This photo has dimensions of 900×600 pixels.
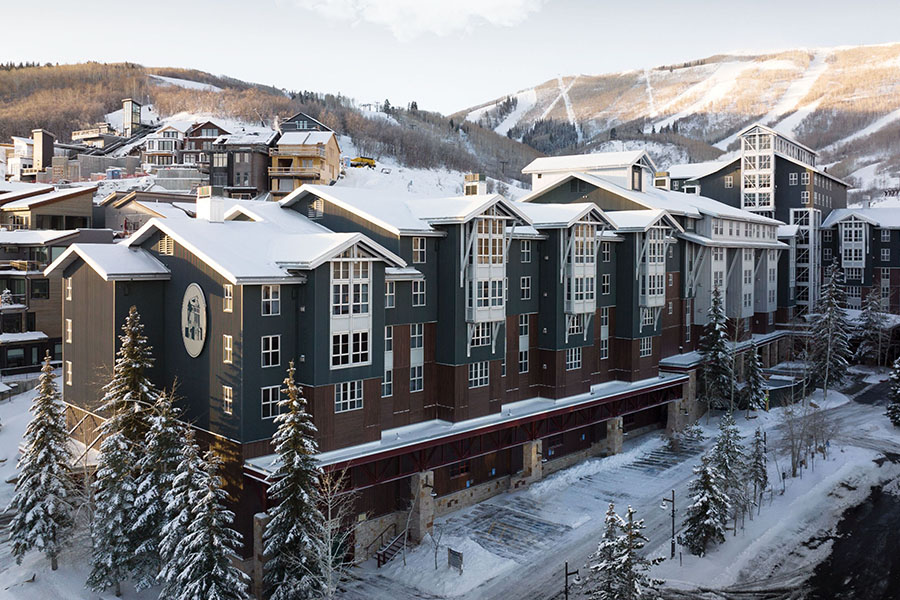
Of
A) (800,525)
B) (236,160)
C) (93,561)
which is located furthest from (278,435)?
(236,160)

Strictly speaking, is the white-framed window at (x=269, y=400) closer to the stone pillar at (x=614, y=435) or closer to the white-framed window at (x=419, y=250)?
the white-framed window at (x=419, y=250)

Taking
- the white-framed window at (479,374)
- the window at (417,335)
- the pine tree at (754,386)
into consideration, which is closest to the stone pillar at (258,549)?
the window at (417,335)

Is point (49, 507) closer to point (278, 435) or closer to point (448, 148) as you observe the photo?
point (278, 435)

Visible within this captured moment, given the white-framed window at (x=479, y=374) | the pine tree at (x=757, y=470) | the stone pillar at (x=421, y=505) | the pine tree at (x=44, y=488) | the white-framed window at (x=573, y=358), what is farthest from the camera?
the white-framed window at (x=573, y=358)

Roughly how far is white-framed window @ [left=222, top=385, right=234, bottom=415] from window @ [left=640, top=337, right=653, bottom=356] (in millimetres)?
30931

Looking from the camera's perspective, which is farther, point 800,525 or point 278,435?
point 800,525

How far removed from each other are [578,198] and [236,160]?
5657 centimetres

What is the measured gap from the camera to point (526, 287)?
44406 millimetres

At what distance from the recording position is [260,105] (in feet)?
562

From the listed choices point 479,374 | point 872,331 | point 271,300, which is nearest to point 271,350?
point 271,300

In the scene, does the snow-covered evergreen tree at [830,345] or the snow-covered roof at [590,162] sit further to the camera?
the snow-covered evergreen tree at [830,345]

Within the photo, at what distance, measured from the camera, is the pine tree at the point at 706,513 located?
3359cm

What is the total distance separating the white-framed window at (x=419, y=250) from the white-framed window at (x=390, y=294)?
2.36 meters

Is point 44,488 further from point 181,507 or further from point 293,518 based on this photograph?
point 293,518
